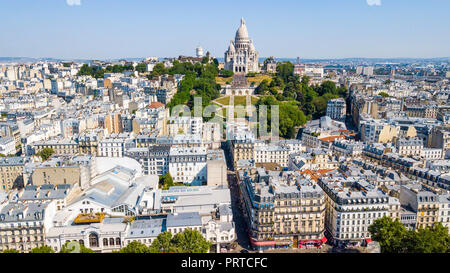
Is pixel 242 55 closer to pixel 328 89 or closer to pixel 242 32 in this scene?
pixel 242 32

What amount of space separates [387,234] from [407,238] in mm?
1611

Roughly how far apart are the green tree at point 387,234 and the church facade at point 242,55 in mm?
80472

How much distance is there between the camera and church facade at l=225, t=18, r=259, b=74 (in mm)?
100625

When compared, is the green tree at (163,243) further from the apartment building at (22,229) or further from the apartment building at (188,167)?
the apartment building at (188,167)

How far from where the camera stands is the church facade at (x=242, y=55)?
330ft

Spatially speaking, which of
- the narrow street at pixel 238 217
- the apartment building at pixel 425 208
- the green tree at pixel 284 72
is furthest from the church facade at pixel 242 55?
the apartment building at pixel 425 208

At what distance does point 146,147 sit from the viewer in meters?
40.7

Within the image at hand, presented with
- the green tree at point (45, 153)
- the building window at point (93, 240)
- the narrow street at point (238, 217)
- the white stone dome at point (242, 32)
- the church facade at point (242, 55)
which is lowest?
the narrow street at point (238, 217)

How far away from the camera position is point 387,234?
882 inches

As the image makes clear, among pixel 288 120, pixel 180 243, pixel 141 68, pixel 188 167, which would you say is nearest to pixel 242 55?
pixel 141 68

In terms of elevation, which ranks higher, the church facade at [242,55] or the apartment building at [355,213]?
the church facade at [242,55]

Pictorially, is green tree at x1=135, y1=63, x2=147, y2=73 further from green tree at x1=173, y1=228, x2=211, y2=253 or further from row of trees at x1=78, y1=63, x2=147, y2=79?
green tree at x1=173, y1=228, x2=211, y2=253
